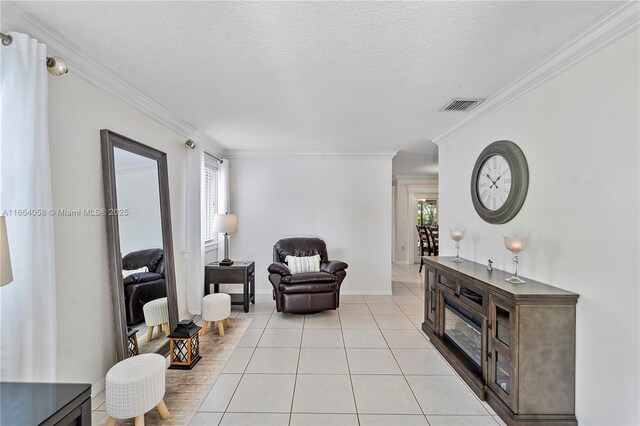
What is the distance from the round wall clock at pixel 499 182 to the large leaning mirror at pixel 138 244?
10.9 feet

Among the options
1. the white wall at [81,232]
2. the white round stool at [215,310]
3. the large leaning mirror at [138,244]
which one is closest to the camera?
the white wall at [81,232]

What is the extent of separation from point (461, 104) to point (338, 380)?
9.33ft

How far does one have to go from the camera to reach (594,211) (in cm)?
181

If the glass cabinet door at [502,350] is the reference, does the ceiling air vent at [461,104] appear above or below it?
above

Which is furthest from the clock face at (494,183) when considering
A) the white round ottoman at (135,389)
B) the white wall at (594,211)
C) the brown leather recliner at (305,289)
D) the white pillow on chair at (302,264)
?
the white round ottoman at (135,389)

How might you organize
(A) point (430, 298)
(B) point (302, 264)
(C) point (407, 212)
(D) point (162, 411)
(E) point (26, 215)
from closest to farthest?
(E) point (26, 215)
(D) point (162, 411)
(A) point (430, 298)
(B) point (302, 264)
(C) point (407, 212)

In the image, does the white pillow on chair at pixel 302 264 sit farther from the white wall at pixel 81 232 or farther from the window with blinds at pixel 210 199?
the white wall at pixel 81 232

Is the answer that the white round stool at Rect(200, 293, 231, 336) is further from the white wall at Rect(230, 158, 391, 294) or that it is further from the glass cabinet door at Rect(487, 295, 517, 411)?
the glass cabinet door at Rect(487, 295, 517, 411)

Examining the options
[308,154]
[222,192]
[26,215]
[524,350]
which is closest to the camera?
[26,215]

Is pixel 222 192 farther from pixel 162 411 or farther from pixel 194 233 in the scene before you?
pixel 162 411

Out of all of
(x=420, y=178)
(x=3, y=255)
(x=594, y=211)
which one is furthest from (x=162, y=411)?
(x=420, y=178)

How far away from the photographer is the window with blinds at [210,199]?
4668mm

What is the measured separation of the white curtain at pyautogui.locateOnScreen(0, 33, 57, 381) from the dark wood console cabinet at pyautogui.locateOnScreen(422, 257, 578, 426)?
284 cm

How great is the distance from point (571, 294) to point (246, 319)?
11.6 ft
